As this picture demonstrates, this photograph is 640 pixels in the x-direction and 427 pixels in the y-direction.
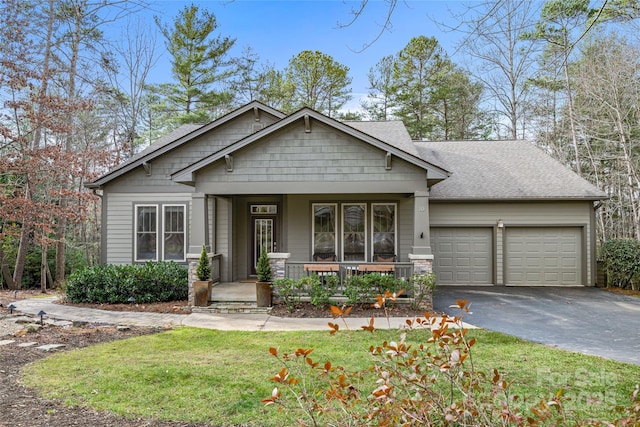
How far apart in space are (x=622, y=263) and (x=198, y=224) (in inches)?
474

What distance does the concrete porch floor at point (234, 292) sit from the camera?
29.9ft

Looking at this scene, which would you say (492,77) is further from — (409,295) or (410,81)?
(409,295)

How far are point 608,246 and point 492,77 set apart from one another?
1096cm

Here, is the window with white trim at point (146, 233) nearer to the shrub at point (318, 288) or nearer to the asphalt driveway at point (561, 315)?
the shrub at point (318, 288)

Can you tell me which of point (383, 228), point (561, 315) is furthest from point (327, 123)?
point (561, 315)

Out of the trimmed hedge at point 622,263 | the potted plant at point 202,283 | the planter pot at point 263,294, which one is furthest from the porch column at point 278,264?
the trimmed hedge at point 622,263

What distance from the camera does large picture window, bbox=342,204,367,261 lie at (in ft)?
37.9

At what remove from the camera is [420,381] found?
2.22m

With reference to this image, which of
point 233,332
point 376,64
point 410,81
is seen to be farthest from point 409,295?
point 376,64

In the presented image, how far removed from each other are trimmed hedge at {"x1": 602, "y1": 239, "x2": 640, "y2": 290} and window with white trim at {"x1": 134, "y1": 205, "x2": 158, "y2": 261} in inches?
542

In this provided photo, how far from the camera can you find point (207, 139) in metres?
11.8

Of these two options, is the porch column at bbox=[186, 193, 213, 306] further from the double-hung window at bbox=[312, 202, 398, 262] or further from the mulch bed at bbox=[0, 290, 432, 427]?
the double-hung window at bbox=[312, 202, 398, 262]

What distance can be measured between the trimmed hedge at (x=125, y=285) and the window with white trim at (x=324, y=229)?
3900mm

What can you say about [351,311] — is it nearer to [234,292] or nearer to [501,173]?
[234,292]
